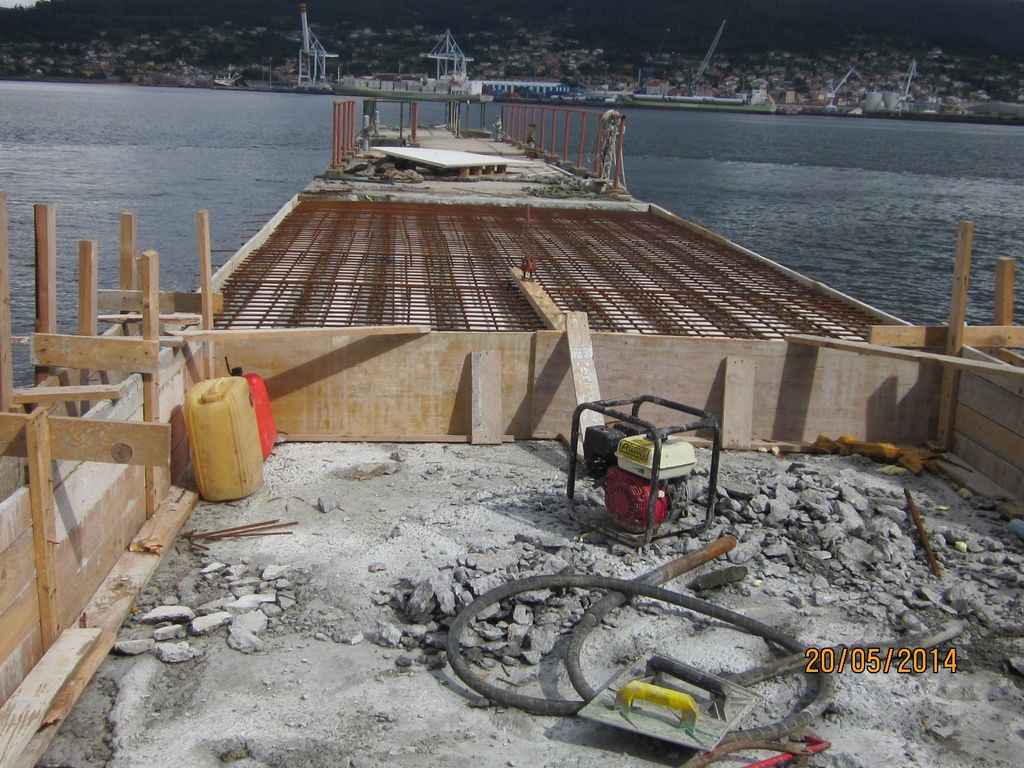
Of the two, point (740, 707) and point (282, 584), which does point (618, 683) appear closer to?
point (740, 707)

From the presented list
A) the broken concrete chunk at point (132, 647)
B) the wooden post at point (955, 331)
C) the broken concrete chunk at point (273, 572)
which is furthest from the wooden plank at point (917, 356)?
the broken concrete chunk at point (132, 647)

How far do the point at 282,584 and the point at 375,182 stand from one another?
16753mm

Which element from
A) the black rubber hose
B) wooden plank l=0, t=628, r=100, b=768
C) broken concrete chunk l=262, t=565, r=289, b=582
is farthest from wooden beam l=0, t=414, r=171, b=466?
the black rubber hose

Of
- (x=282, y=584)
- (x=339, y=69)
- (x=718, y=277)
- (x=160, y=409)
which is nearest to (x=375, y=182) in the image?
(x=718, y=277)

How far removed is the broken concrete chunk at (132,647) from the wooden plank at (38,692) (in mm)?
137

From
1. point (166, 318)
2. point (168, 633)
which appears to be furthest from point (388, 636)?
point (166, 318)

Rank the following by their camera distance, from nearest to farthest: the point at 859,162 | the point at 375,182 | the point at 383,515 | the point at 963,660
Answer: the point at 963,660
the point at 383,515
the point at 375,182
the point at 859,162

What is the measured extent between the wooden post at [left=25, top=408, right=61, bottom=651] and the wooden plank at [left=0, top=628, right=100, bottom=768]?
0.47ft

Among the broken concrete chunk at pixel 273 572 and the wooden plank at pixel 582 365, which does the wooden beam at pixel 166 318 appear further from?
the wooden plank at pixel 582 365

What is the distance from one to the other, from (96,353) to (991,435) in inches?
268

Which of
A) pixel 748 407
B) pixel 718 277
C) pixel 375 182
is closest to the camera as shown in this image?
pixel 748 407

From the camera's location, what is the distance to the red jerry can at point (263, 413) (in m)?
8.20

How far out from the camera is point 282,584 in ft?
19.9

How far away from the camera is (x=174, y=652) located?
17.4ft
